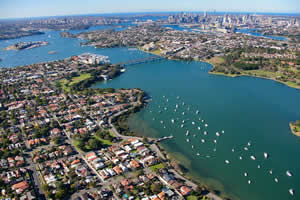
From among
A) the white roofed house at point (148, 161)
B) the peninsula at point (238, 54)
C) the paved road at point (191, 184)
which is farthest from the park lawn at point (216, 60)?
the paved road at point (191, 184)

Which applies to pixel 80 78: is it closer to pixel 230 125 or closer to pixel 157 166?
pixel 230 125

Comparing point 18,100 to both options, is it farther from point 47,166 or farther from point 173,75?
point 173,75

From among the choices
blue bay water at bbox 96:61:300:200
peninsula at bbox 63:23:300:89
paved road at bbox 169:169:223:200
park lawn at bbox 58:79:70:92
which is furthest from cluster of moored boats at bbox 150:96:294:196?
peninsula at bbox 63:23:300:89

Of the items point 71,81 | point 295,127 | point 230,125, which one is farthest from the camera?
point 71,81

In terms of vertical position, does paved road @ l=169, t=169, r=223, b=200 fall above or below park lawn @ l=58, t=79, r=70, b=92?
below

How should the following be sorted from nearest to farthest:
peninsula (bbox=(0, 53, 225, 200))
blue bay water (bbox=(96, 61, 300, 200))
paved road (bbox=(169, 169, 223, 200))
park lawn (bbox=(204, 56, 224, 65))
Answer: paved road (bbox=(169, 169, 223, 200)), peninsula (bbox=(0, 53, 225, 200)), blue bay water (bbox=(96, 61, 300, 200)), park lawn (bbox=(204, 56, 224, 65))

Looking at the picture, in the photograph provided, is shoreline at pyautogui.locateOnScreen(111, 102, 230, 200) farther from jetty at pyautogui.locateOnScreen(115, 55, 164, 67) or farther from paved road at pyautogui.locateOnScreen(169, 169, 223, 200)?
jetty at pyautogui.locateOnScreen(115, 55, 164, 67)

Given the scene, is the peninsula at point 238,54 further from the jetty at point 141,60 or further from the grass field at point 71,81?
the grass field at point 71,81

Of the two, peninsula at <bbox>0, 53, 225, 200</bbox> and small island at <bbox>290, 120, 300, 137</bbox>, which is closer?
peninsula at <bbox>0, 53, 225, 200</bbox>

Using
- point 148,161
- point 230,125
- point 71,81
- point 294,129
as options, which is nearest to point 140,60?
point 71,81
